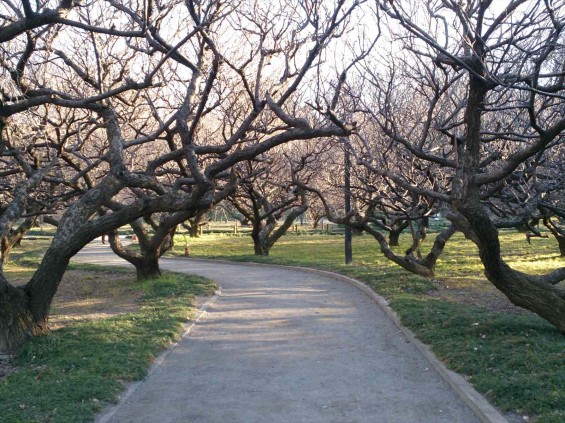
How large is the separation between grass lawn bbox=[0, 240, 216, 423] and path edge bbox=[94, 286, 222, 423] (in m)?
0.07

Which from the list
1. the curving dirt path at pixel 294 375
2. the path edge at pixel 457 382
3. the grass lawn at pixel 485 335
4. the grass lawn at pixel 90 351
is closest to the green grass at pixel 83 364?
the grass lawn at pixel 90 351

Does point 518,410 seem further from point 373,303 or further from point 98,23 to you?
point 98,23

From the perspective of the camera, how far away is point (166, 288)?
47.5 ft

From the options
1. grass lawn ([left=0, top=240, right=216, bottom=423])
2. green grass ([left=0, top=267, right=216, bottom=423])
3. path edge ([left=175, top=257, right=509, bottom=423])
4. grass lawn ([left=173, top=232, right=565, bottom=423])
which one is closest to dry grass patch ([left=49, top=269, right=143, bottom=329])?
grass lawn ([left=0, top=240, right=216, bottom=423])

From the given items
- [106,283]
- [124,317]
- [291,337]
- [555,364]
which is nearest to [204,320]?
[124,317]

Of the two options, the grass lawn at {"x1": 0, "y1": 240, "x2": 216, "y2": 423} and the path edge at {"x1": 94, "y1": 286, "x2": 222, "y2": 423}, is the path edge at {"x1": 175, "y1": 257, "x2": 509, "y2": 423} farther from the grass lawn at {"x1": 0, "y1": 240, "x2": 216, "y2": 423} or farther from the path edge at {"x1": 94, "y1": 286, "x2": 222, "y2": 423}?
the grass lawn at {"x1": 0, "y1": 240, "x2": 216, "y2": 423}

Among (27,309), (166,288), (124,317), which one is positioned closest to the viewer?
(27,309)

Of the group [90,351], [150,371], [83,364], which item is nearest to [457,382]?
[150,371]

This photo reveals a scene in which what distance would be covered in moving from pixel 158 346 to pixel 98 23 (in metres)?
6.03

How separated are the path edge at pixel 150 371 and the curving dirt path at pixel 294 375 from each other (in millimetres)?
33

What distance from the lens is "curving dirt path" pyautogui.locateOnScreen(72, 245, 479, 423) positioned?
18.8 ft

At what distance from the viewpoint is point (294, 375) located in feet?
23.1

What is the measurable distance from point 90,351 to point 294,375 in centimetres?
271

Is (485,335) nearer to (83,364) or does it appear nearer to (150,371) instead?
A: (150,371)
